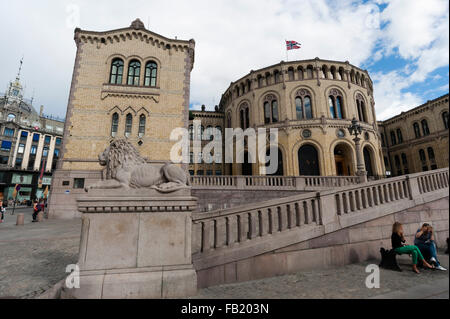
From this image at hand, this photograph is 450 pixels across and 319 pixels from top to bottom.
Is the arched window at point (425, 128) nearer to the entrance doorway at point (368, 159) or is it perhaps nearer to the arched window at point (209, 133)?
the entrance doorway at point (368, 159)

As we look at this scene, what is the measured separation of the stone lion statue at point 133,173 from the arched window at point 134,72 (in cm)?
1669

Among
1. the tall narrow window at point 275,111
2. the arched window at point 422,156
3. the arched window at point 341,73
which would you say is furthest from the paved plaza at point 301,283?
the arched window at point 422,156

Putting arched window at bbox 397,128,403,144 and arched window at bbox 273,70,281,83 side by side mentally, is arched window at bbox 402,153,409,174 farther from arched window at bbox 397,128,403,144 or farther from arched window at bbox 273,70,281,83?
arched window at bbox 273,70,281,83

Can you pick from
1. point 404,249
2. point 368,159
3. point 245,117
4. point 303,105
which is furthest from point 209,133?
point 404,249

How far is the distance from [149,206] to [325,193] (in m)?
4.33

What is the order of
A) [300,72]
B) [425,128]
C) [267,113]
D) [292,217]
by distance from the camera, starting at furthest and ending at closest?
[425,128] → [267,113] → [300,72] → [292,217]

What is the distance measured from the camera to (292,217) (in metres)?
4.89

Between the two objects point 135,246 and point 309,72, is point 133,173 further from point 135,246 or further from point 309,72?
point 309,72

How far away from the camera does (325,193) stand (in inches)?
208

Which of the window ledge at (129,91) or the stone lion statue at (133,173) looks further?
the window ledge at (129,91)

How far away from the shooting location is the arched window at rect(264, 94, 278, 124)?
25.3 m

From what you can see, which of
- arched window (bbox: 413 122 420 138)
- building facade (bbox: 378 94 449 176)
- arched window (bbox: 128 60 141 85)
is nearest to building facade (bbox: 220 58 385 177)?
building facade (bbox: 378 94 449 176)

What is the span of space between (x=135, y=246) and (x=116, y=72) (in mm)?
19326

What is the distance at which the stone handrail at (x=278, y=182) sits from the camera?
1443 centimetres
